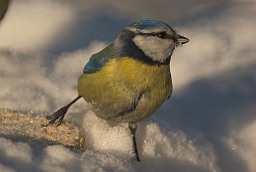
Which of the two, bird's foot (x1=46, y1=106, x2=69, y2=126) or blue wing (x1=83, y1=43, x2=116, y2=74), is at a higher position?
blue wing (x1=83, y1=43, x2=116, y2=74)

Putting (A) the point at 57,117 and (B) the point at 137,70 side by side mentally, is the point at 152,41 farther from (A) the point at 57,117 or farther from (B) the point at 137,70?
(A) the point at 57,117

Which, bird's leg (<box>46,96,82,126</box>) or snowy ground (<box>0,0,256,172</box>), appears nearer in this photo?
snowy ground (<box>0,0,256,172</box>)

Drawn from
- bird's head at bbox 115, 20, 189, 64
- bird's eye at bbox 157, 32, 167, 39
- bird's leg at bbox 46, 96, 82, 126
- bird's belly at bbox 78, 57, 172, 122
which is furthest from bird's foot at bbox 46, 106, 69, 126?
bird's eye at bbox 157, 32, 167, 39

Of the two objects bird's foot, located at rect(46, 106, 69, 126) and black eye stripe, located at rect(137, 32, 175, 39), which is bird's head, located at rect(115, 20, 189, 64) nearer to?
black eye stripe, located at rect(137, 32, 175, 39)

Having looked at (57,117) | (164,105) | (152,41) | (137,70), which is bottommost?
(57,117)

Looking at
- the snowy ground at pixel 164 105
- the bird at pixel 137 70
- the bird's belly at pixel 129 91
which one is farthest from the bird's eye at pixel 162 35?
the snowy ground at pixel 164 105

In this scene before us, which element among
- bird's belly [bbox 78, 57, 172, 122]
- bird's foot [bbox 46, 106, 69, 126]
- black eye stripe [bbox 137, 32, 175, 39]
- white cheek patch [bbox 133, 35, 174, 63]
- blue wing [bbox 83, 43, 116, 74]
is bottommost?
bird's foot [bbox 46, 106, 69, 126]

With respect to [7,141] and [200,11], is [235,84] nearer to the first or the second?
[200,11]

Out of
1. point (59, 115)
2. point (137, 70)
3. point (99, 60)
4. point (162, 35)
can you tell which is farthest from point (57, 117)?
point (162, 35)
